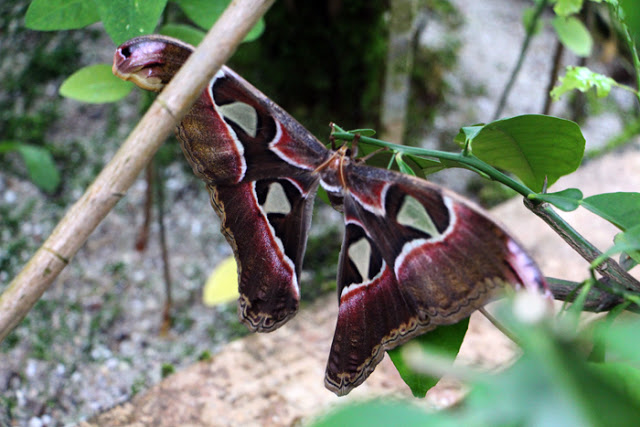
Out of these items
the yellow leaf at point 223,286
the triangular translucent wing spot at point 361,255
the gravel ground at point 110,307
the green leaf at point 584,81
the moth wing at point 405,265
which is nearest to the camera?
the moth wing at point 405,265

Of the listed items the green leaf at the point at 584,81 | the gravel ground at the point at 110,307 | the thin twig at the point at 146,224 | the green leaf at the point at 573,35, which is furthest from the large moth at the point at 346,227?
the green leaf at the point at 573,35

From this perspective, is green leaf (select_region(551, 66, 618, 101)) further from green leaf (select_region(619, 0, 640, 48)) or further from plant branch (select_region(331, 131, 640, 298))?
green leaf (select_region(619, 0, 640, 48))

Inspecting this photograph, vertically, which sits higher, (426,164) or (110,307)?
(426,164)

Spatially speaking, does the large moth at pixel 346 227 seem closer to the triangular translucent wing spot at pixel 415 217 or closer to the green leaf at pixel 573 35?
the triangular translucent wing spot at pixel 415 217

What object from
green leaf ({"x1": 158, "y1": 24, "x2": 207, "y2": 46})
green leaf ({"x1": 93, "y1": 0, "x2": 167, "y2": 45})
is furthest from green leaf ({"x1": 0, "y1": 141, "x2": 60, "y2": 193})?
green leaf ({"x1": 93, "y1": 0, "x2": 167, "y2": 45})

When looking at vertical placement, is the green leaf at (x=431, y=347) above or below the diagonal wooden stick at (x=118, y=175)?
below

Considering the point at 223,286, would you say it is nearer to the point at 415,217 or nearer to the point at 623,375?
the point at 415,217

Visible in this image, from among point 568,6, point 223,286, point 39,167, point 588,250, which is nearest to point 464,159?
point 588,250
